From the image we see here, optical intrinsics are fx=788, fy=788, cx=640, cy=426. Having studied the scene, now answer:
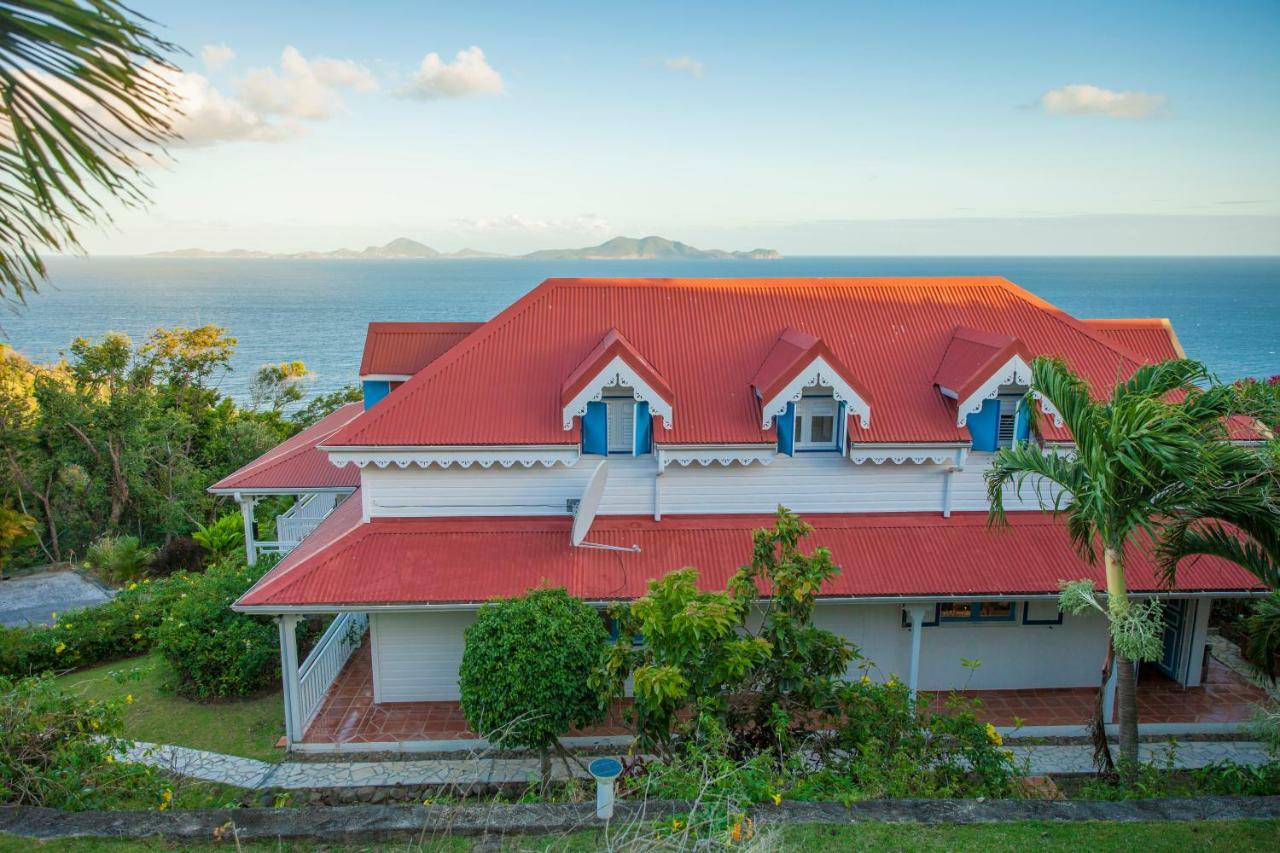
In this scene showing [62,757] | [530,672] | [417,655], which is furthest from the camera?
[417,655]

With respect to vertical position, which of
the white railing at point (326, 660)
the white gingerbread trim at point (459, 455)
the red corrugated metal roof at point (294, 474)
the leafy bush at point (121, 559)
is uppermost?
the white gingerbread trim at point (459, 455)

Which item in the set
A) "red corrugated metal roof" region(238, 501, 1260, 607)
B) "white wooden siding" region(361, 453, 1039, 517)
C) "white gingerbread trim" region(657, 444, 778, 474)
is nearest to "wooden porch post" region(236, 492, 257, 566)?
"red corrugated metal roof" region(238, 501, 1260, 607)

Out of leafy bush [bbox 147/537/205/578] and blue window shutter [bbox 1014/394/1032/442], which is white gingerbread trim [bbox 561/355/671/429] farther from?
leafy bush [bbox 147/537/205/578]

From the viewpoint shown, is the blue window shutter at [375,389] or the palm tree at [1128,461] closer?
the palm tree at [1128,461]

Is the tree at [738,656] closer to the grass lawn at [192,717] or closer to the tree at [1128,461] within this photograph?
the tree at [1128,461]

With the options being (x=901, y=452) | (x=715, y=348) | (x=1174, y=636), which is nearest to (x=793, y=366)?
(x=715, y=348)

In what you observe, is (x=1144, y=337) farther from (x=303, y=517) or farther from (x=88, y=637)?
(x=88, y=637)

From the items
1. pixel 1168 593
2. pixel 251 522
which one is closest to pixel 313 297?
pixel 251 522

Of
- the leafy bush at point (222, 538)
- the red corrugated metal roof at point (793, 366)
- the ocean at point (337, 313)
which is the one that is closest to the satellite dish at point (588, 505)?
the red corrugated metal roof at point (793, 366)
